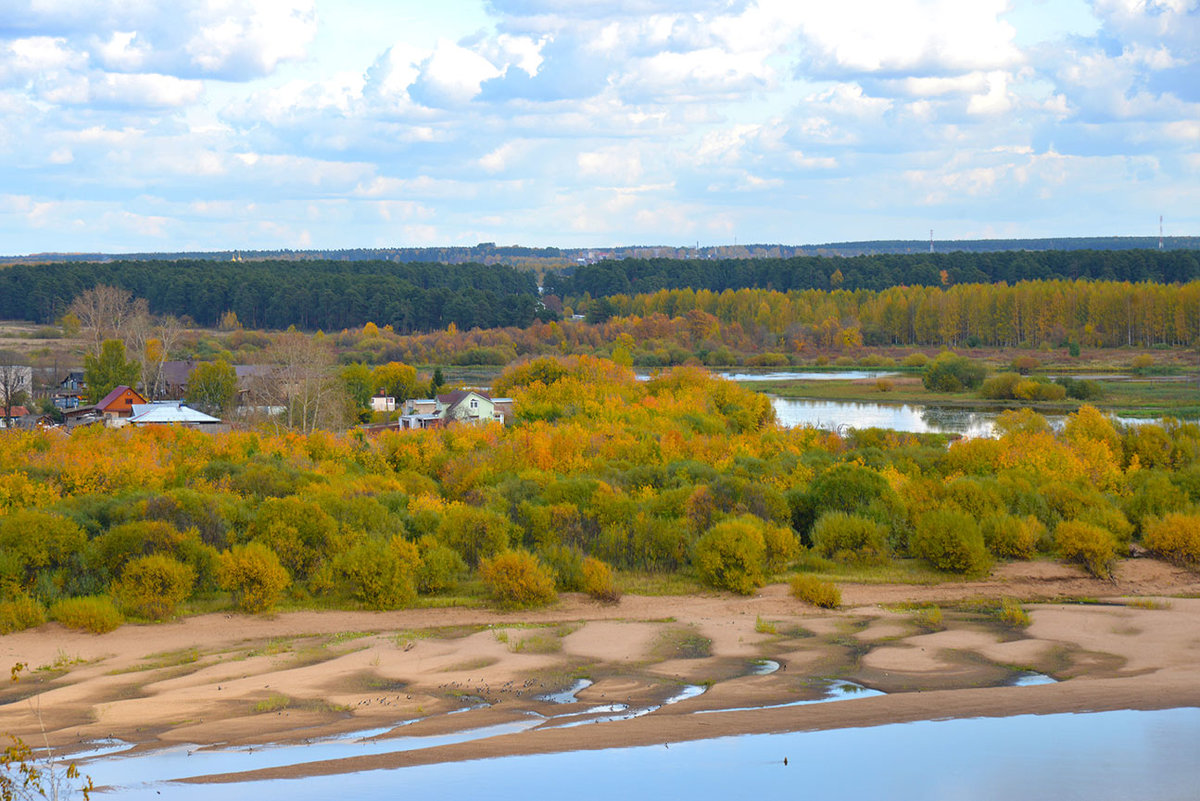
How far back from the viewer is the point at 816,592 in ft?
71.5

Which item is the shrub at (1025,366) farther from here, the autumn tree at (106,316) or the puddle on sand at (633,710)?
the puddle on sand at (633,710)

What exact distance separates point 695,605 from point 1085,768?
9200mm

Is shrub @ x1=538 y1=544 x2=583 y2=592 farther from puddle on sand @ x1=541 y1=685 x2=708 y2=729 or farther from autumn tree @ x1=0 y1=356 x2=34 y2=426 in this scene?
autumn tree @ x1=0 y1=356 x2=34 y2=426

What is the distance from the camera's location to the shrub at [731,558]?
22547mm

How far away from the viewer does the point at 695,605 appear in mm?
21781

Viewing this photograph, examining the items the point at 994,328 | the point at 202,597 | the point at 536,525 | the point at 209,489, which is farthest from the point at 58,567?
the point at 994,328

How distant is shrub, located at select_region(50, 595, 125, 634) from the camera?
19469mm

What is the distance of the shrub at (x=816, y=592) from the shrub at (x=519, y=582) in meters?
4.66

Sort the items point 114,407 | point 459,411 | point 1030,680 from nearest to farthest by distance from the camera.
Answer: point 1030,680, point 459,411, point 114,407

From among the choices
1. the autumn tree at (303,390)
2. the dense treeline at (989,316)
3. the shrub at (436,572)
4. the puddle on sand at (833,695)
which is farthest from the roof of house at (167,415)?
the dense treeline at (989,316)

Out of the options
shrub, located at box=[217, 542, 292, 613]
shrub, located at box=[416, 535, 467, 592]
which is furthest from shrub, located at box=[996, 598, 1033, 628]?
shrub, located at box=[217, 542, 292, 613]

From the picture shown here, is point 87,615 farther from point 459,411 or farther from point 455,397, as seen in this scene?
point 455,397

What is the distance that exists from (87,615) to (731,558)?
1167cm

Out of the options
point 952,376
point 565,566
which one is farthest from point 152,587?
point 952,376
